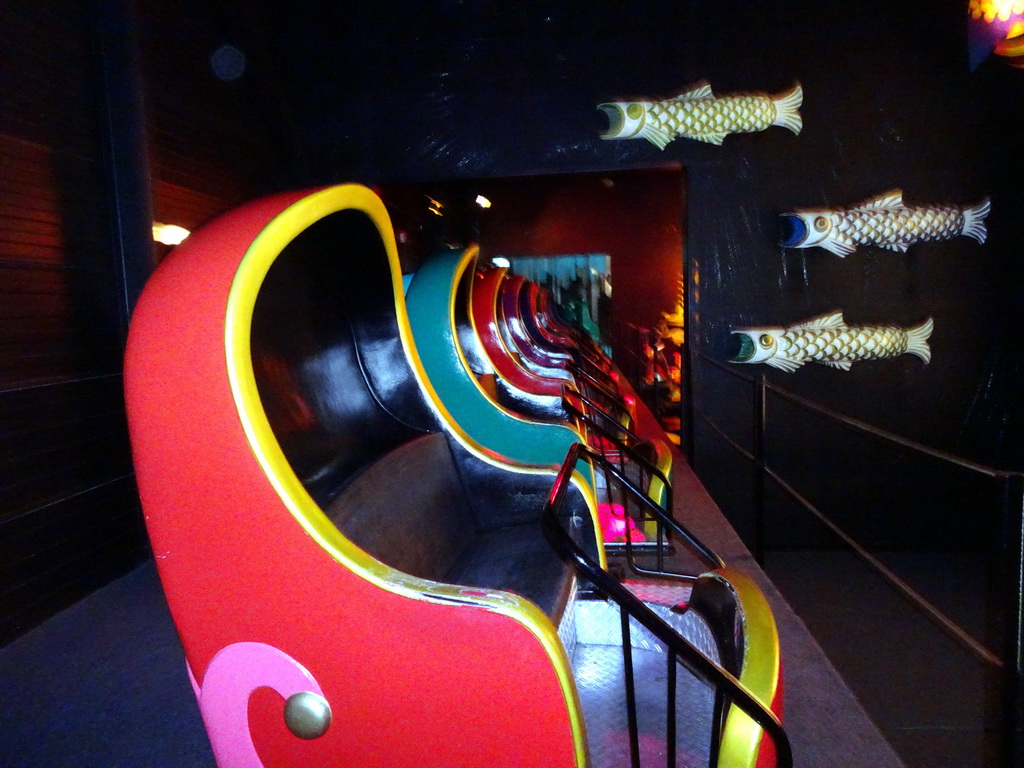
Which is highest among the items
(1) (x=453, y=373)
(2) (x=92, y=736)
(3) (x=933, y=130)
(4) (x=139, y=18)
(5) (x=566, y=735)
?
(4) (x=139, y=18)

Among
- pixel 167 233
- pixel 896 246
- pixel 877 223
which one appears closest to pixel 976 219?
pixel 896 246

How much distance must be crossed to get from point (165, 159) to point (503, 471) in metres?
2.05

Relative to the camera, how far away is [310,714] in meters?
0.88

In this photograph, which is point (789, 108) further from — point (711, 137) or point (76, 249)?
point (76, 249)

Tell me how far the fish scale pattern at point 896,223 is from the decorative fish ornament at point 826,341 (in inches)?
17.7

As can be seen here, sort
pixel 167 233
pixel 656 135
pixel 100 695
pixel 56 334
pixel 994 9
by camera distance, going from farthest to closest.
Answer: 1. pixel 656 135
2. pixel 994 9
3. pixel 167 233
4. pixel 56 334
5. pixel 100 695

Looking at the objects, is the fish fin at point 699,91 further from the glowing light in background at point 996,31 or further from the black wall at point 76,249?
the black wall at point 76,249

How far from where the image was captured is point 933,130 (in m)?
3.50

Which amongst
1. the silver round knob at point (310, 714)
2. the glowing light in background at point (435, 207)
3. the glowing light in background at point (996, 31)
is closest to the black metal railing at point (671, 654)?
the silver round knob at point (310, 714)

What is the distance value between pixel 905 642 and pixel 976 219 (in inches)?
92.2

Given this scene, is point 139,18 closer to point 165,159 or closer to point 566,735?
point 165,159

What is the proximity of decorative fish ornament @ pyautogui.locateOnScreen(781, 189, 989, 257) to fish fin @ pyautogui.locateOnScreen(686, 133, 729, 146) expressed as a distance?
0.53m

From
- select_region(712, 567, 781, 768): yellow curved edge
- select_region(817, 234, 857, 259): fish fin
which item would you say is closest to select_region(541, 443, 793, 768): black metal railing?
select_region(712, 567, 781, 768): yellow curved edge

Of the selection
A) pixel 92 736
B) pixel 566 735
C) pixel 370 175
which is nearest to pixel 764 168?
pixel 370 175
